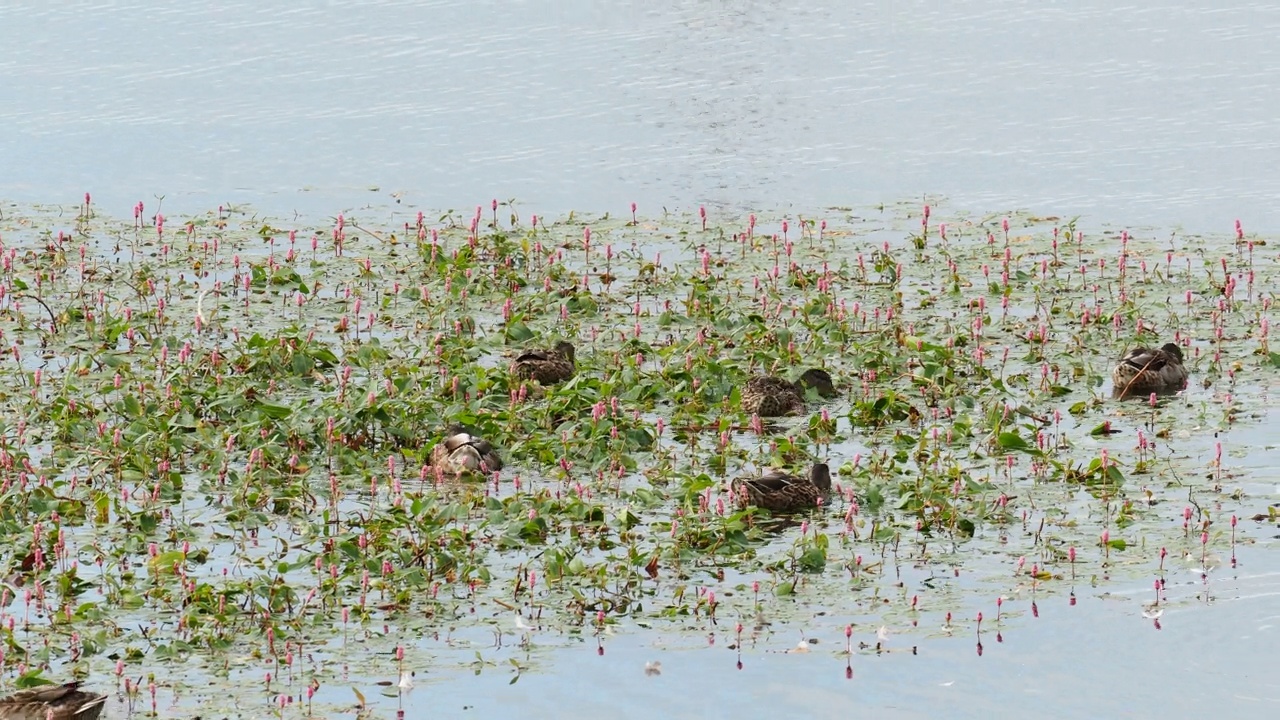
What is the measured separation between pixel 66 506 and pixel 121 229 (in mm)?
8860

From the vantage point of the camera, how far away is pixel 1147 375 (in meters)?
14.3

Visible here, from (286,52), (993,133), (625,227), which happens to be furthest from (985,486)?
(286,52)

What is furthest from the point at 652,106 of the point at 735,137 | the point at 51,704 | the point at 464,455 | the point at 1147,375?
the point at 51,704

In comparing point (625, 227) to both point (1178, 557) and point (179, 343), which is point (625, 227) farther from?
point (1178, 557)

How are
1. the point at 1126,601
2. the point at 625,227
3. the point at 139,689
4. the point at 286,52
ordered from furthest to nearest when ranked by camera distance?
1. the point at 286,52
2. the point at 625,227
3. the point at 1126,601
4. the point at 139,689

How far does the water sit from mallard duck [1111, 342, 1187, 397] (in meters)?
5.95

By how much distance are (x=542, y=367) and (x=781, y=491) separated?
302cm

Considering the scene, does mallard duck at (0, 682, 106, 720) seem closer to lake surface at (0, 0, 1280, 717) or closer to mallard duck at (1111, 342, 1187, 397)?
lake surface at (0, 0, 1280, 717)

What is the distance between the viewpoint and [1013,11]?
34094 mm

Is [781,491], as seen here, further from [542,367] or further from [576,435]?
[542,367]

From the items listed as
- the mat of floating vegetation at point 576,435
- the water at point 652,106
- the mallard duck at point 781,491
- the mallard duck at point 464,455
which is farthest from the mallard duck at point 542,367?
the water at point 652,106

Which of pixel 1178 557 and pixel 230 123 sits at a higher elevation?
pixel 230 123

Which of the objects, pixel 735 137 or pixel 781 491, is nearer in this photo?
pixel 781 491

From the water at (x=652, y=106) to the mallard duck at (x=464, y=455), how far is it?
9.04 metres
